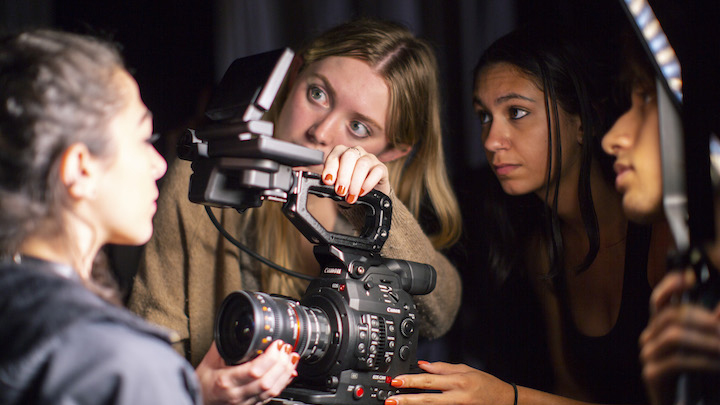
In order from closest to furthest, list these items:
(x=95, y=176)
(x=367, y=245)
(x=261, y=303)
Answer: (x=95, y=176) → (x=261, y=303) → (x=367, y=245)

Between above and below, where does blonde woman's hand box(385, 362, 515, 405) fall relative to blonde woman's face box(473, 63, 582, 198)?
below

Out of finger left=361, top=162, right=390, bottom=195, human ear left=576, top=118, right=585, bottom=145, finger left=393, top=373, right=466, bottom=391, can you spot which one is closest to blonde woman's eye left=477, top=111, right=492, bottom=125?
human ear left=576, top=118, right=585, bottom=145

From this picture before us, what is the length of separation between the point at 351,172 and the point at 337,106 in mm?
291

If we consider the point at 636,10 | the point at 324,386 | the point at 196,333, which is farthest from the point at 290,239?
the point at 636,10

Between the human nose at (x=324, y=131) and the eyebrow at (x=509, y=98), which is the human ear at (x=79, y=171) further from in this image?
the eyebrow at (x=509, y=98)

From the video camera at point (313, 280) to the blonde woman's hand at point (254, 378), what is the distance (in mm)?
16

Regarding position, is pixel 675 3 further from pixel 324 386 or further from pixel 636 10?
pixel 324 386

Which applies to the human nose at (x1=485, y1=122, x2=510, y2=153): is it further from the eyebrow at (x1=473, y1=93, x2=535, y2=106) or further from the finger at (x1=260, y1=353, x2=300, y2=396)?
the finger at (x1=260, y1=353, x2=300, y2=396)

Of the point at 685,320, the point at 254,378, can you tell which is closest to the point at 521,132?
the point at 685,320

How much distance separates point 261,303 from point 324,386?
167mm

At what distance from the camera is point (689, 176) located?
0.63 metres

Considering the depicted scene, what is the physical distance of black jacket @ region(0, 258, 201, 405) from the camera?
0.49 meters

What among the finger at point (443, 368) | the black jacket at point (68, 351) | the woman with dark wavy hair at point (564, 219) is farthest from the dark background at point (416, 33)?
the black jacket at point (68, 351)

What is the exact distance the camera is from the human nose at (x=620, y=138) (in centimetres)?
74
